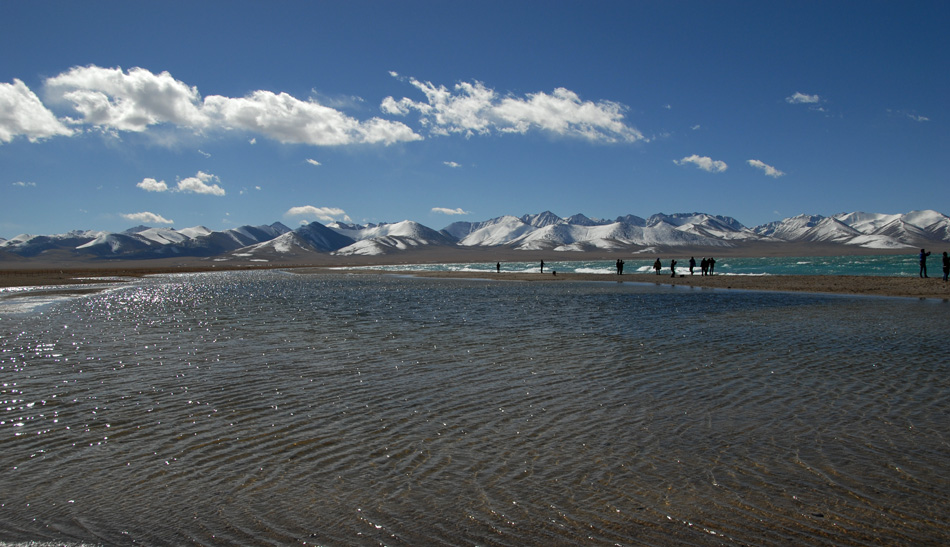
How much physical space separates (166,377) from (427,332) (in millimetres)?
8024

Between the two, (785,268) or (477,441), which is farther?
(785,268)

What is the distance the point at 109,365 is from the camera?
12734mm

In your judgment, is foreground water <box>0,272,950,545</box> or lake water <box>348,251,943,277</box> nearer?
foreground water <box>0,272,950,545</box>

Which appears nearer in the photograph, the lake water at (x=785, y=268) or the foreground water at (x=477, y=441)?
the foreground water at (x=477, y=441)

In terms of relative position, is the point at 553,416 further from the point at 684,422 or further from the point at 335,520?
the point at 335,520

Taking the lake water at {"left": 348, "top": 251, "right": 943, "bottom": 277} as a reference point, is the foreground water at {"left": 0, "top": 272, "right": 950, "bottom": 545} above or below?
below

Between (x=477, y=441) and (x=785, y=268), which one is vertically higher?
(x=785, y=268)

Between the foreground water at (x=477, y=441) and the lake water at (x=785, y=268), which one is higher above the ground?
the lake water at (x=785, y=268)

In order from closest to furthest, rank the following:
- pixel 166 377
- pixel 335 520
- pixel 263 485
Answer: pixel 335 520 < pixel 263 485 < pixel 166 377

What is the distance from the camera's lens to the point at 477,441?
7.57 metres

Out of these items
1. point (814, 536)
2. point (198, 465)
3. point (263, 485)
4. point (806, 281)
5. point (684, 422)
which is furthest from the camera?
point (806, 281)

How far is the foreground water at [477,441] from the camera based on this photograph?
532 centimetres

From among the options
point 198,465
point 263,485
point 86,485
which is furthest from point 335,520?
point 86,485

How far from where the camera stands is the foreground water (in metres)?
5.32
